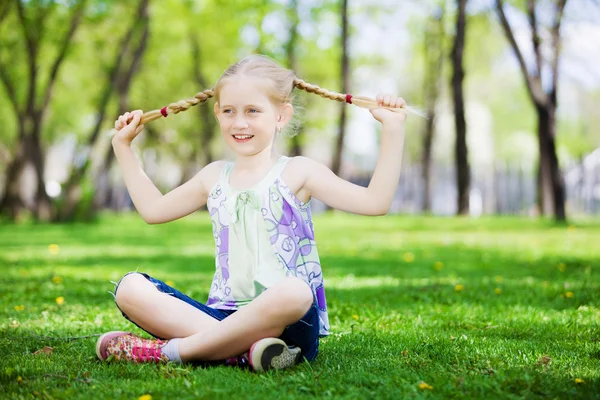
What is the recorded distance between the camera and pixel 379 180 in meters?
3.63

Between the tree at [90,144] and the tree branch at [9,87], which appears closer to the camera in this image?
the tree at [90,144]

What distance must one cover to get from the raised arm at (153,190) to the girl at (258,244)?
7 centimetres

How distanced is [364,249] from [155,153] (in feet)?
119

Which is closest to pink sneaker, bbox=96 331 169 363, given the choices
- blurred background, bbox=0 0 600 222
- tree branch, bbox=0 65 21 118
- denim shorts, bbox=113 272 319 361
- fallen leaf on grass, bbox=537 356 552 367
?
denim shorts, bbox=113 272 319 361

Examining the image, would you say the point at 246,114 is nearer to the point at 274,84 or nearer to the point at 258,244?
the point at 274,84

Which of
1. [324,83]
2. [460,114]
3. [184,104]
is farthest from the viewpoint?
[324,83]

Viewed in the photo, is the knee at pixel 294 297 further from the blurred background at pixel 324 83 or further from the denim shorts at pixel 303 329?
the blurred background at pixel 324 83

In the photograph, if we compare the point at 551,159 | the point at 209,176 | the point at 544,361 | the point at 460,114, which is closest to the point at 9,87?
the point at 460,114

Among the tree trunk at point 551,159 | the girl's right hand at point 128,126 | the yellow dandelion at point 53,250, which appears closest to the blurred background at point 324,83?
the tree trunk at point 551,159

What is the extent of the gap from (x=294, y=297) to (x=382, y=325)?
63.3 inches

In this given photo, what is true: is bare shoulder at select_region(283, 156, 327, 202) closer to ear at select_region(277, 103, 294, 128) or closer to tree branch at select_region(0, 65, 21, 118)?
ear at select_region(277, 103, 294, 128)

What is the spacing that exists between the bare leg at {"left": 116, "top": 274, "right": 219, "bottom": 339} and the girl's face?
0.82 m

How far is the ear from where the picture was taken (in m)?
3.97

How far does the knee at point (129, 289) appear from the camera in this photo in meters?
3.72
